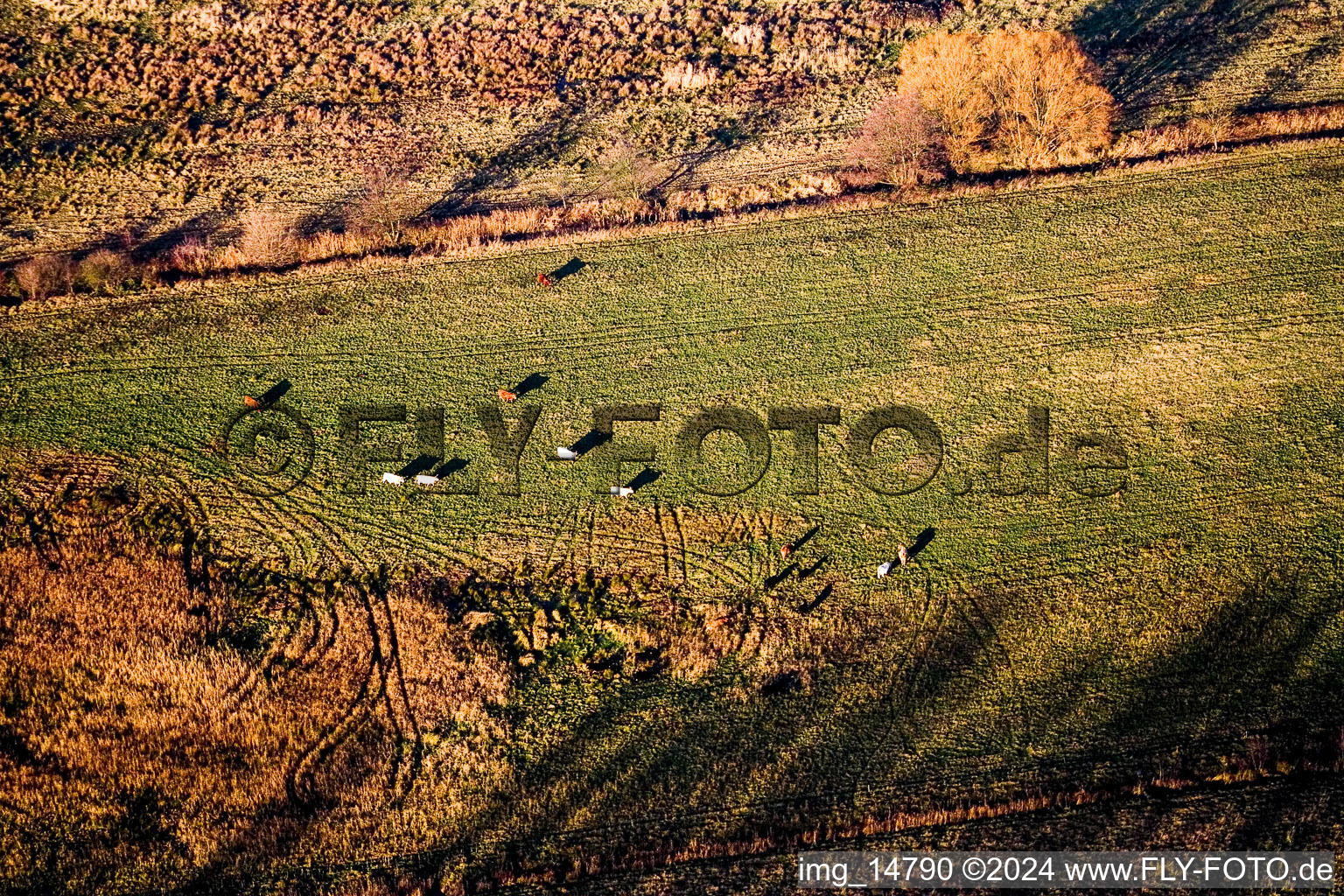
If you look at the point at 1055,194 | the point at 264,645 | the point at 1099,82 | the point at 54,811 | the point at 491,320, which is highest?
the point at 1099,82

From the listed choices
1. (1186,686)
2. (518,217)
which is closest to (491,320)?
(518,217)

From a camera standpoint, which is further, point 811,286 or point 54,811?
point 811,286

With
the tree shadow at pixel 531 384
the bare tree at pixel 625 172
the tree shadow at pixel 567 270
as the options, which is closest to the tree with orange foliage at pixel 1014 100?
the bare tree at pixel 625 172

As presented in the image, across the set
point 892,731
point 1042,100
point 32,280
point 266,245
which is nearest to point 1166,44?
point 1042,100

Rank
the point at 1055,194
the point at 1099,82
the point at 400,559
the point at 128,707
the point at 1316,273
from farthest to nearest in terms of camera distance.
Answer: the point at 1099,82, the point at 1055,194, the point at 1316,273, the point at 400,559, the point at 128,707

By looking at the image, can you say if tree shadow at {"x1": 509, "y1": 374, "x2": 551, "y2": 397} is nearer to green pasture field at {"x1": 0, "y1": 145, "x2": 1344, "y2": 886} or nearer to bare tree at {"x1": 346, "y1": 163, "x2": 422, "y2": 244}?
green pasture field at {"x1": 0, "y1": 145, "x2": 1344, "y2": 886}

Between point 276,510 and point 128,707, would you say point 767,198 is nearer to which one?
point 276,510
